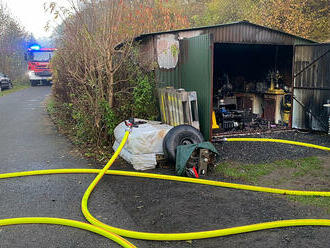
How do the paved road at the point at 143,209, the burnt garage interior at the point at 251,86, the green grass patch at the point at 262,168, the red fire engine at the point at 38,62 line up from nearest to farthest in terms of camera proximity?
the paved road at the point at 143,209, the green grass patch at the point at 262,168, the burnt garage interior at the point at 251,86, the red fire engine at the point at 38,62

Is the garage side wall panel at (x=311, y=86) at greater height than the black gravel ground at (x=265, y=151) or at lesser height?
greater

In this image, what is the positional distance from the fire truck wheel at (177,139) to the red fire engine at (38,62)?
27107 millimetres

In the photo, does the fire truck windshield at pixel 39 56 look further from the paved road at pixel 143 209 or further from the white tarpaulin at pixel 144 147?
the white tarpaulin at pixel 144 147

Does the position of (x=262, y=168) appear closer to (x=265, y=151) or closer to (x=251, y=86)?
(x=265, y=151)

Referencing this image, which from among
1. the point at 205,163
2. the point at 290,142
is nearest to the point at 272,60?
the point at 290,142

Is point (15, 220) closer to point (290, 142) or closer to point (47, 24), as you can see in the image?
point (47, 24)

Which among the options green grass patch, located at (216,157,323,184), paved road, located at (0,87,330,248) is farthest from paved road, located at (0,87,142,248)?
green grass patch, located at (216,157,323,184)

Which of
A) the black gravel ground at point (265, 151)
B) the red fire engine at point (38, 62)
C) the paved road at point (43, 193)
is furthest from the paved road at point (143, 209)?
the red fire engine at point (38, 62)

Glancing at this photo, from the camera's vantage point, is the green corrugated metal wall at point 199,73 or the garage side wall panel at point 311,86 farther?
the garage side wall panel at point 311,86

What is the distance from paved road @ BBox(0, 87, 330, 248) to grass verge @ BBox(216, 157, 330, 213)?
24.0 inches

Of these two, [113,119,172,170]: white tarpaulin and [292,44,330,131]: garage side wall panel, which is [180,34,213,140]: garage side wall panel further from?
[292,44,330,131]: garage side wall panel

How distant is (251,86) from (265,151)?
5580 mm

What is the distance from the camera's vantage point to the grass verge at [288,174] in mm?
5754

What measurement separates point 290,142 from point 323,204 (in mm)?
3727
